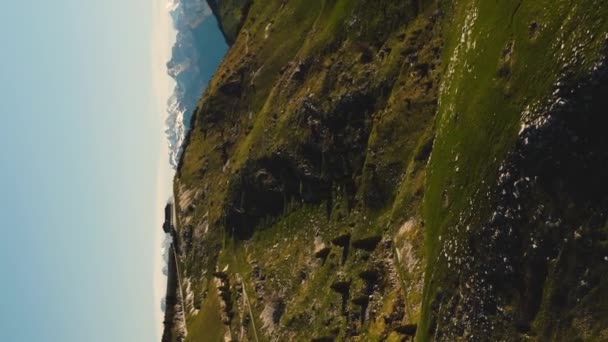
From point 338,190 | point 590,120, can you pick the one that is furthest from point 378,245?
point 590,120

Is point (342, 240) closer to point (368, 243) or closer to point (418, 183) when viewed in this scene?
point (368, 243)

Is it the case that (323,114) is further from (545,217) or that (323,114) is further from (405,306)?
(545,217)

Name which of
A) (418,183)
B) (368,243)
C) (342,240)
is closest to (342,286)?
(368,243)

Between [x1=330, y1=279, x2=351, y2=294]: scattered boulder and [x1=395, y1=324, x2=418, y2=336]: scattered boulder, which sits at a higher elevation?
[x1=330, y1=279, x2=351, y2=294]: scattered boulder

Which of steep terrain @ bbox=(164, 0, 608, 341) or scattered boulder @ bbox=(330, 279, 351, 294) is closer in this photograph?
steep terrain @ bbox=(164, 0, 608, 341)

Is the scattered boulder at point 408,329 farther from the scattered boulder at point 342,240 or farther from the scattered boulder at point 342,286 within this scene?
the scattered boulder at point 342,240

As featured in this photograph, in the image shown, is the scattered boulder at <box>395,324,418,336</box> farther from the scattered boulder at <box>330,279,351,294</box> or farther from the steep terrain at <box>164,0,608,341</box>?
the scattered boulder at <box>330,279,351,294</box>

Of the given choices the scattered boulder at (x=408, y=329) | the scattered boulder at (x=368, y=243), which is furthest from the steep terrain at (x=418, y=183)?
the scattered boulder at (x=408, y=329)

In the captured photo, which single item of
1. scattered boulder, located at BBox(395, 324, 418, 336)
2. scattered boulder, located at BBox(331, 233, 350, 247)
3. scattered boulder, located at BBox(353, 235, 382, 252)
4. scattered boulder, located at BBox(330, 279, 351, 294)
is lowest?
scattered boulder, located at BBox(395, 324, 418, 336)

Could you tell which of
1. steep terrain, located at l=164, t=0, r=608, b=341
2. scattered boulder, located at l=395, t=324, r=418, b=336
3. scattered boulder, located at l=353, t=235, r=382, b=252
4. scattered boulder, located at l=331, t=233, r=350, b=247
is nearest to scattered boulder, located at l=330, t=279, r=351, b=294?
steep terrain, located at l=164, t=0, r=608, b=341
